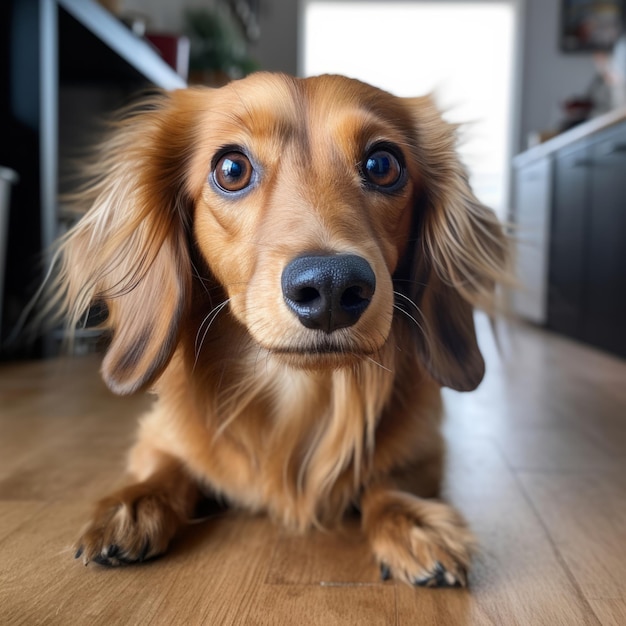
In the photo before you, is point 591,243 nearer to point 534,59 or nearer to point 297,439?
point 297,439

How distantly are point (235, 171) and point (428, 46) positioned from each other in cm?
672

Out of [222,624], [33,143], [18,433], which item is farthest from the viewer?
[33,143]

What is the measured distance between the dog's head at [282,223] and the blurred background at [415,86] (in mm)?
200

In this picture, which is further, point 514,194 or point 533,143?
point 514,194

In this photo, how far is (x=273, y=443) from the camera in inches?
48.0

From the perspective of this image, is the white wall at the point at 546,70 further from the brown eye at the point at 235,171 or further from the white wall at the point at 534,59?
the brown eye at the point at 235,171

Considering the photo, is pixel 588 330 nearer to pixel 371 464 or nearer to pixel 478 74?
pixel 371 464

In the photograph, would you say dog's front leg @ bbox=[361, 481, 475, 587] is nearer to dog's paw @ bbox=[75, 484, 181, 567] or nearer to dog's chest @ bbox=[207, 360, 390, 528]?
dog's chest @ bbox=[207, 360, 390, 528]

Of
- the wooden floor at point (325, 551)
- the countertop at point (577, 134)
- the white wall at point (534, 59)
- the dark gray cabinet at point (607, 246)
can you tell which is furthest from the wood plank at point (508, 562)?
the white wall at point (534, 59)

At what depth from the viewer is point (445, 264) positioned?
4.14 feet

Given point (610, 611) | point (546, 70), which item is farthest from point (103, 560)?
point (546, 70)

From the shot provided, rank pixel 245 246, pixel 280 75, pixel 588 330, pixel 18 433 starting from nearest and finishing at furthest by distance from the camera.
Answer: pixel 245 246 < pixel 280 75 < pixel 18 433 < pixel 588 330

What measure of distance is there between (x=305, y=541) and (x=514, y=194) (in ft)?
21.0

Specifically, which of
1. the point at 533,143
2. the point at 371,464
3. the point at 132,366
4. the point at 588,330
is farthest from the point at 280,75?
the point at 533,143
